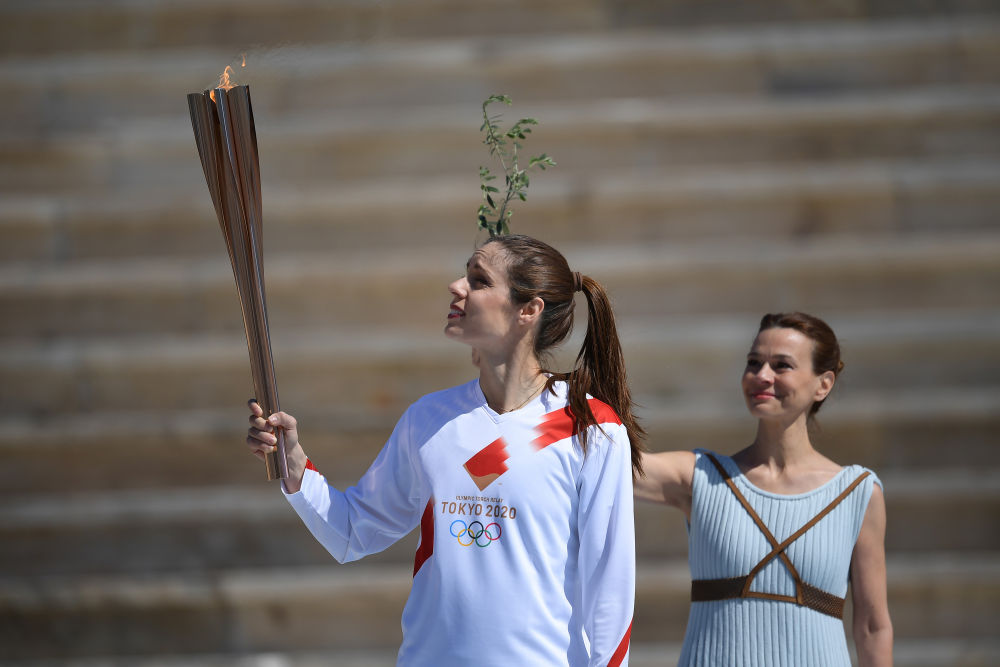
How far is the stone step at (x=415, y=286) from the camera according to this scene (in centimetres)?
452

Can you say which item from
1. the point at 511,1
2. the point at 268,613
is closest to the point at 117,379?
the point at 268,613

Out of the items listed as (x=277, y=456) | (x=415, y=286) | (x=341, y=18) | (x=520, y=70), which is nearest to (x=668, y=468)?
(x=277, y=456)

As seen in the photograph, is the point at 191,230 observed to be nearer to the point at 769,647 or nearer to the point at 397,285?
the point at 397,285

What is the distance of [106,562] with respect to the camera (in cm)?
425

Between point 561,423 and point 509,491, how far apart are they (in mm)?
178

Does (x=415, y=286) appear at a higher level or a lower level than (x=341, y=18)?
lower

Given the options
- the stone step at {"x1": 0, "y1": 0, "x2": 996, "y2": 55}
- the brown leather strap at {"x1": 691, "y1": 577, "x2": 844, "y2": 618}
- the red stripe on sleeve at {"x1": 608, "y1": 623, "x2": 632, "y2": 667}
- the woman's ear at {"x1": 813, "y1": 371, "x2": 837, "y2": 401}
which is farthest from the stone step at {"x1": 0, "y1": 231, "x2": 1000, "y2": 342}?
the red stripe on sleeve at {"x1": 608, "y1": 623, "x2": 632, "y2": 667}

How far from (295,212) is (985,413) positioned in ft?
10.1

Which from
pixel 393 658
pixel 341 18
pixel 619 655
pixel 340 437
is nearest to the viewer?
pixel 619 655

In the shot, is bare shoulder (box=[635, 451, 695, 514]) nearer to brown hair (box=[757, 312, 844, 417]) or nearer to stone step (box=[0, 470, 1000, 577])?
brown hair (box=[757, 312, 844, 417])

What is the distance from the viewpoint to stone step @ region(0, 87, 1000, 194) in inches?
191

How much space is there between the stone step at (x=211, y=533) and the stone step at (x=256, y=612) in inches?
3.5

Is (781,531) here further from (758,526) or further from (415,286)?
(415,286)

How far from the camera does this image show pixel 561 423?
206cm
